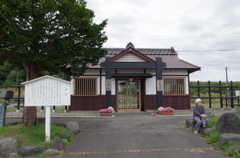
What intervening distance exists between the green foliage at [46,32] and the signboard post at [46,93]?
0.66 meters

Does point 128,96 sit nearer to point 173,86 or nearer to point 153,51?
point 173,86

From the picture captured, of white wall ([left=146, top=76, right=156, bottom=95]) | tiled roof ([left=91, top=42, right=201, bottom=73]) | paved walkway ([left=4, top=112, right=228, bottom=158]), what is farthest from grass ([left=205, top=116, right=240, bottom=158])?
tiled roof ([left=91, top=42, right=201, bottom=73])

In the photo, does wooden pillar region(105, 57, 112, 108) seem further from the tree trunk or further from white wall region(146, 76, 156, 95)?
the tree trunk


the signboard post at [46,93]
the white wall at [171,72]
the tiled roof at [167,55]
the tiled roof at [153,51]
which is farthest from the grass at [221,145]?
the tiled roof at [153,51]

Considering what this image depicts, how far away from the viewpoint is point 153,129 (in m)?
6.85

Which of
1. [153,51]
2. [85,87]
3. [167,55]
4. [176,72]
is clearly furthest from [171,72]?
[85,87]

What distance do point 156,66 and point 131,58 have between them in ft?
6.15

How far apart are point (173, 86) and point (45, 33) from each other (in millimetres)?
9964

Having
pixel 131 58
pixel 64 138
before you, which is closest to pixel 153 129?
pixel 64 138

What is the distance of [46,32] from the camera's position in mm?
5340

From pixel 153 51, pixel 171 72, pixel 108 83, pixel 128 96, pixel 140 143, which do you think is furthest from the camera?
pixel 153 51

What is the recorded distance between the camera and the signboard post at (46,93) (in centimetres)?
510

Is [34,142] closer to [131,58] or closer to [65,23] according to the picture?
[65,23]

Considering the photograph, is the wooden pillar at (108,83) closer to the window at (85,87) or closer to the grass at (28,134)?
the window at (85,87)
